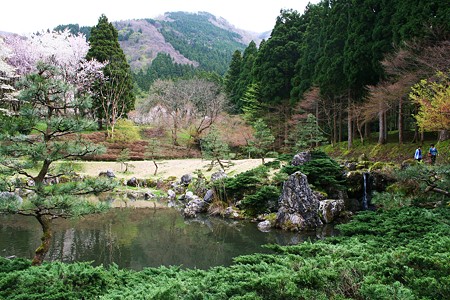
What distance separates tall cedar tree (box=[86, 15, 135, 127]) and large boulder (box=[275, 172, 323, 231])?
20239mm

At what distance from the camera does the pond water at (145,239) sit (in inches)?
313

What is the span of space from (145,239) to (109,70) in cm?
2154

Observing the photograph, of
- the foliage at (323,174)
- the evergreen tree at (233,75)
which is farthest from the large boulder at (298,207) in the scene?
the evergreen tree at (233,75)

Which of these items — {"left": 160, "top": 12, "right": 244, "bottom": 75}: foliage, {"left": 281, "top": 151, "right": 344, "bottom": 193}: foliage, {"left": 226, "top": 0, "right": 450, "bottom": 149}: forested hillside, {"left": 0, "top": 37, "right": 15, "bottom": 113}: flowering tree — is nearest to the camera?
{"left": 226, "top": 0, "right": 450, "bottom": 149}: forested hillside

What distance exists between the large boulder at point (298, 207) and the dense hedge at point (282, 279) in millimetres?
5992

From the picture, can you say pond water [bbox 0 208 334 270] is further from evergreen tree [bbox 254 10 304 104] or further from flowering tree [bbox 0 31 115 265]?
evergreen tree [bbox 254 10 304 104]

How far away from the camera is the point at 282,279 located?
314 cm

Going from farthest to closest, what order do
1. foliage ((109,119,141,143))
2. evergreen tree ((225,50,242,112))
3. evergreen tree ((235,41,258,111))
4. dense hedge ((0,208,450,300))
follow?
evergreen tree ((225,50,242,112))
evergreen tree ((235,41,258,111))
foliage ((109,119,141,143))
dense hedge ((0,208,450,300))

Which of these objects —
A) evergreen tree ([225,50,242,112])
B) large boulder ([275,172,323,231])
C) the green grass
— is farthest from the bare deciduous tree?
large boulder ([275,172,323,231])

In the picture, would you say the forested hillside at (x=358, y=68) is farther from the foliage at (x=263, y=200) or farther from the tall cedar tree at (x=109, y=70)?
the tall cedar tree at (x=109, y=70)

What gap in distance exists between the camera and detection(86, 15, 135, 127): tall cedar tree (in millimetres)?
27891

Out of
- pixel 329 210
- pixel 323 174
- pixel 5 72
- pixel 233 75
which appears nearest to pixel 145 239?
pixel 329 210

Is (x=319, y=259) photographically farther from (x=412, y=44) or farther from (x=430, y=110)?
(x=412, y=44)

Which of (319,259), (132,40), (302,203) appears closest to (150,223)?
(302,203)
